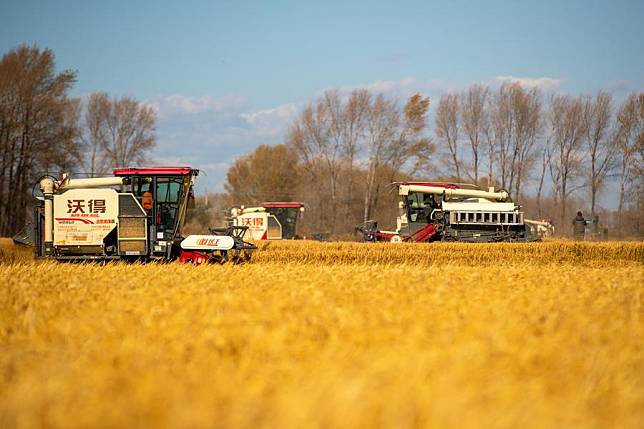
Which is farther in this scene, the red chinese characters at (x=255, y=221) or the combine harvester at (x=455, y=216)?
the red chinese characters at (x=255, y=221)

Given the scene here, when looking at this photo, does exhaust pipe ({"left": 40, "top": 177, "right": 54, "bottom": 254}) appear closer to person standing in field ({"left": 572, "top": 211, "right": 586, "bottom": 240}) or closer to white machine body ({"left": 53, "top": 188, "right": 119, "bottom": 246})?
white machine body ({"left": 53, "top": 188, "right": 119, "bottom": 246})

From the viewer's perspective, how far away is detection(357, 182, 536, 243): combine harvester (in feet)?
81.3

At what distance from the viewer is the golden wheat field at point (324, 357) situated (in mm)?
3412

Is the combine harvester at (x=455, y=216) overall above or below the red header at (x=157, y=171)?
below

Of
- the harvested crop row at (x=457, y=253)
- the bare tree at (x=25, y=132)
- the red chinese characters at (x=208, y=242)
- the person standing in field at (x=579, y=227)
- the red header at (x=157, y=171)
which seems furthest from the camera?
the bare tree at (x=25, y=132)

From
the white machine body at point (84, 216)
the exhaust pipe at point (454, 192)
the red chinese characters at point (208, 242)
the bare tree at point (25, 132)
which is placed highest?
the bare tree at point (25, 132)

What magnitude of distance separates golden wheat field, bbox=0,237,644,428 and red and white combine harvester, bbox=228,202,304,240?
30827 millimetres

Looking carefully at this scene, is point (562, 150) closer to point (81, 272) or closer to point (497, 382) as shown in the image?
point (81, 272)

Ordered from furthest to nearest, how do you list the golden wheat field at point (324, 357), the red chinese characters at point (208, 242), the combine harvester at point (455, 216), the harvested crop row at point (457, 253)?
the combine harvester at point (455, 216)
the harvested crop row at point (457, 253)
the red chinese characters at point (208, 242)
the golden wheat field at point (324, 357)

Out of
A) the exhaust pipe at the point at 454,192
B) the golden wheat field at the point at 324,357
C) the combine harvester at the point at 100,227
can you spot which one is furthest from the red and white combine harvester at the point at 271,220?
the golden wheat field at the point at 324,357

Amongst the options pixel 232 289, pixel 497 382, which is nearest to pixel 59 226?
pixel 232 289

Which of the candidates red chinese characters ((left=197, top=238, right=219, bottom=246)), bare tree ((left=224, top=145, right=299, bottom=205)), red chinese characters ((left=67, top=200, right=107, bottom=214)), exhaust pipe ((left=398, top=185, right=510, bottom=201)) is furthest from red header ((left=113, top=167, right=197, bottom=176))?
bare tree ((left=224, top=145, right=299, bottom=205))

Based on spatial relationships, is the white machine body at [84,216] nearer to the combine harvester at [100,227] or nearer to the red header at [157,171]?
the combine harvester at [100,227]

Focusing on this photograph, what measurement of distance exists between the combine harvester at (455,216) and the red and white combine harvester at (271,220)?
1092 centimetres
